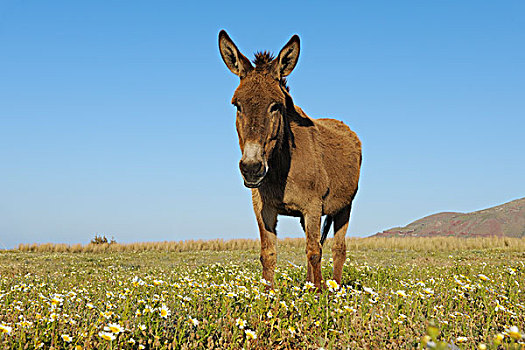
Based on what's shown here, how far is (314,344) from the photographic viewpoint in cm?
407

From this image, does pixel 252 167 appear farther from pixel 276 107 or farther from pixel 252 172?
pixel 276 107

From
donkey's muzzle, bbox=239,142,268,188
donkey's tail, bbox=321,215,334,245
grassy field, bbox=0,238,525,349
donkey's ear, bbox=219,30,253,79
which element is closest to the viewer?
grassy field, bbox=0,238,525,349

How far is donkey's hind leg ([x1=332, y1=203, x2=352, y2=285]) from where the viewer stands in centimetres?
768

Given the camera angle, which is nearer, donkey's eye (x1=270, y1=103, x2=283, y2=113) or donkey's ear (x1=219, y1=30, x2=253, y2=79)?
donkey's eye (x1=270, y1=103, x2=283, y2=113)

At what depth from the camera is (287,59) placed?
6066 millimetres

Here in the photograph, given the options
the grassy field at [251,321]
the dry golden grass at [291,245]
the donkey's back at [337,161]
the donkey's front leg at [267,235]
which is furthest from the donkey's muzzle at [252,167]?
the dry golden grass at [291,245]

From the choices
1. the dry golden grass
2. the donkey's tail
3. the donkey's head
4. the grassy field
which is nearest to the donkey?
the donkey's head

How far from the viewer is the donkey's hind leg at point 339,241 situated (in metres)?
7.68

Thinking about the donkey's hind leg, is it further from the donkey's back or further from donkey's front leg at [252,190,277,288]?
donkey's front leg at [252,190,277,288]

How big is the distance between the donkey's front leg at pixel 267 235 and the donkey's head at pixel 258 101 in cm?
109

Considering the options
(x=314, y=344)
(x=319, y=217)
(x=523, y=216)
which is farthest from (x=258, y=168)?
(x=523, y=216)

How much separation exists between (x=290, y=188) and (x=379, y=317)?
2245 mm

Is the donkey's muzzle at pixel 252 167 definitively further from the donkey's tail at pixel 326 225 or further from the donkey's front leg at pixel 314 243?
the donkey's tail at pixel 326 225

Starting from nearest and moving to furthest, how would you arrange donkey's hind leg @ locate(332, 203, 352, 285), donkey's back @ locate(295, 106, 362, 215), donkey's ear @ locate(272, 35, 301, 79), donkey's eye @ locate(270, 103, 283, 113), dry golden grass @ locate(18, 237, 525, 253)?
donkey's eye @ locate(270, 103, 283, 113) → donkey's ear @ locate(272, 35, 301, 79) → donkey's back @ locate(295, 106, 362, 215) → donkey's hind leg @ locate(332, 203, 352, 285) → dry golden grass @ locate(18, 237, 525, 253)
